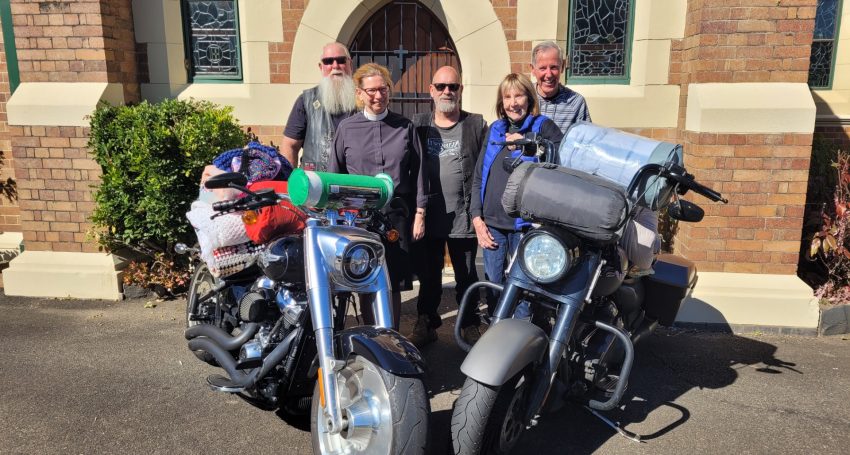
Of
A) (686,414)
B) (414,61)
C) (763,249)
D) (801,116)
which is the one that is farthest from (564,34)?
(686,414)

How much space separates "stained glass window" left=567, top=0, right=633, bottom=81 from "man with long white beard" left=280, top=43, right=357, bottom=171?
2432 millimetres

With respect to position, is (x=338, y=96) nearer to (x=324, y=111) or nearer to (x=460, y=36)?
(x=324, y=111)

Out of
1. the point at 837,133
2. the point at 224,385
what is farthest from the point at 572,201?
the point at 837,133

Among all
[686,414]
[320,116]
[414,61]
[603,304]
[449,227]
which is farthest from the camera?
[414,61]

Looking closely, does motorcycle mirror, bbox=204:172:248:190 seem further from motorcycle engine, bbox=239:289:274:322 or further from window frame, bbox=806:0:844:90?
window frame, bbox=806:0:844:90

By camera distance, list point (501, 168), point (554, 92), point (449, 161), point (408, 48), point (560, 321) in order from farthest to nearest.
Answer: point (408, 48)
point (554, 92)
point (449, 161)
point (501, 168)
point (560, 321)

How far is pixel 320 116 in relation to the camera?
4.40 m

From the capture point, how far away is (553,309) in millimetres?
3049

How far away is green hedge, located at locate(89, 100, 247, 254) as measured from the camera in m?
5.09

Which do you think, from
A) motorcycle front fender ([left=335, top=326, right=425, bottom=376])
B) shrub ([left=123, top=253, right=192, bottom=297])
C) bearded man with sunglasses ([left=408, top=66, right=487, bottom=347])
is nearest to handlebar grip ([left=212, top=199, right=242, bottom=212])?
motorcycle front fender ([left=335, top=326, right=425, bottom=376])

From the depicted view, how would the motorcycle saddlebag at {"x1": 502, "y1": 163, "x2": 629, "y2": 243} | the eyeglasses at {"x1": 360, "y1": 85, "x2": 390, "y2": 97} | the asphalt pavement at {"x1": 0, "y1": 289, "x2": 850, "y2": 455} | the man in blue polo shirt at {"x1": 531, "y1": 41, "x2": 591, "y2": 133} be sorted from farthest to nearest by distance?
the man in blue polo shirt at {"x1": 531, "y1": 41, "x2": 591, "y2": 133}, the eyeglasses at {"x1": 360, "y1": 85, "x2": 390, "y2": 97}, the asphalt pavement at {"x1": 0, "y1": 289, "x2": 850, "y2": 455}, the motorcycle saddlebag at {"x1": 502, "y1": 163, "x2": 629, "y2": 243}

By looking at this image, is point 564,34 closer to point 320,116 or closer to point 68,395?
point 320,116

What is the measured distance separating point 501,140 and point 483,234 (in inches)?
22.2

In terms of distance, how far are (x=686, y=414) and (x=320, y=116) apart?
295 cm
